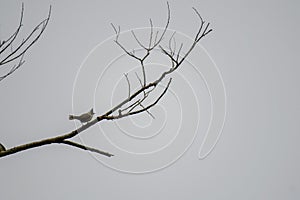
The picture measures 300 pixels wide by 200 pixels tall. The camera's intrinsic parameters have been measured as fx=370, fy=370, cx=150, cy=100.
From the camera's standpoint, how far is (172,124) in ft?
1.88

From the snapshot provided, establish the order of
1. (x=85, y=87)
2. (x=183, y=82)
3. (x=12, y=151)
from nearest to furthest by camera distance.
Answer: (x=12, y=151), (x=85, y=87), (x=183, y=82)

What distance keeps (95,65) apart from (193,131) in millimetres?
185

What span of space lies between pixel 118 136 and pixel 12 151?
0.21m

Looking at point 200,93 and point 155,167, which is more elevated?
point 200,93

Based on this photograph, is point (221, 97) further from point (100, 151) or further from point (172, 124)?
point (100, 151)

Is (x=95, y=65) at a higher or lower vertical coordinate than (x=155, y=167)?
higher

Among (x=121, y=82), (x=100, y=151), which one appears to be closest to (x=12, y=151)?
(x=100, y=151)

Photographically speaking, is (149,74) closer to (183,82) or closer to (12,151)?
(183,82)

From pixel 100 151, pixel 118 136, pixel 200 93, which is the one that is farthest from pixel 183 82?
pixel 100 151

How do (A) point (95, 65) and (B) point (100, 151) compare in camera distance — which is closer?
(B) point (100, 151)

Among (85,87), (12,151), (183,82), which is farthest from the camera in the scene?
(183,82)

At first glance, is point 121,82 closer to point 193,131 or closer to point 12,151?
point 193,131

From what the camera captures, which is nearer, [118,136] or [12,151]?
[12,151]

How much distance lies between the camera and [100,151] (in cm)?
42
